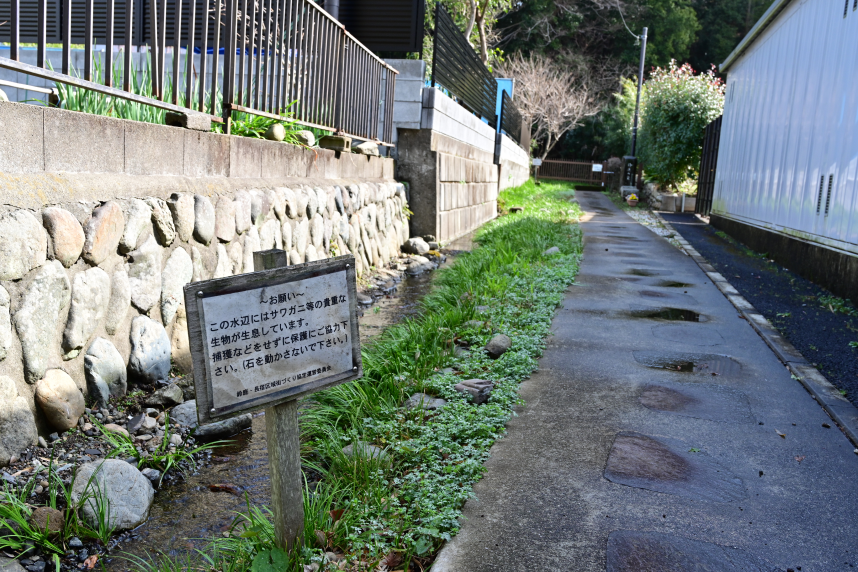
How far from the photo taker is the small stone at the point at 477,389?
13.1 ft

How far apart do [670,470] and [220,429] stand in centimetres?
231

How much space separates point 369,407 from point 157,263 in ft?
5.16

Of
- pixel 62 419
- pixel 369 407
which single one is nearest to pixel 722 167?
pixel 369 407

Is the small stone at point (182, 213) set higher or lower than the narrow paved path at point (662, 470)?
higher

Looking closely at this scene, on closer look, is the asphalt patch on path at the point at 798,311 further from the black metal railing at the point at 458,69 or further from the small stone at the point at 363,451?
the black metal railing at the point at 458,69

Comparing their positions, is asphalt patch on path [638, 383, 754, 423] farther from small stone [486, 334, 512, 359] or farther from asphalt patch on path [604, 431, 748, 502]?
small stone [486, 334, 512, 359]

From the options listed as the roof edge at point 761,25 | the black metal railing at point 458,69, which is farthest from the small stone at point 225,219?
the roof edge at point 761,25

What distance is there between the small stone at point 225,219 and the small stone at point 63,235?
144 centimetres

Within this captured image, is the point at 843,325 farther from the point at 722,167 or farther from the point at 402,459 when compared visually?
the point at 722,167

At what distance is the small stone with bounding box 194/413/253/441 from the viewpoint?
3.70m

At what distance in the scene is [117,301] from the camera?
3863mm

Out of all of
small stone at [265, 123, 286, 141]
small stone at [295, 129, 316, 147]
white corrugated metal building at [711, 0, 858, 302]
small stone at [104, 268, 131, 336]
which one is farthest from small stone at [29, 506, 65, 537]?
white corrugated metal building at [711, 0, 858, 302]

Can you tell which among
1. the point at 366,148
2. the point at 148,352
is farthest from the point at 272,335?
the point at 366,148

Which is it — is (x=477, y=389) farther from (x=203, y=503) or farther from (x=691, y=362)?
(x=691, y=362)
